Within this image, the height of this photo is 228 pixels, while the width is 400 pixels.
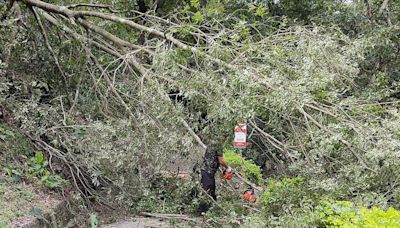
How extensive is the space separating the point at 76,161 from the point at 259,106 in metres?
3.21

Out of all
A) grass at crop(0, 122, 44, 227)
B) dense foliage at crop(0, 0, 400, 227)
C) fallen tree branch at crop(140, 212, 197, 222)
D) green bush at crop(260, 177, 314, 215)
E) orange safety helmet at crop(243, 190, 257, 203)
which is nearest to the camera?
dense foliage at crop(0, 0, 400, 227)

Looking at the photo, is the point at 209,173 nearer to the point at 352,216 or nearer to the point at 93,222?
the point at 93,222

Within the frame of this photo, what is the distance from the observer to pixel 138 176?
7031 mm

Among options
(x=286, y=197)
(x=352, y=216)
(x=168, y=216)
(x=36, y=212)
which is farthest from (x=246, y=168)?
(x=352, y=216)

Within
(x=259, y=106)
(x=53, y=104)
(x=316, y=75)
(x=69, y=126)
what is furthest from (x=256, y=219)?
(x=53, y=104)

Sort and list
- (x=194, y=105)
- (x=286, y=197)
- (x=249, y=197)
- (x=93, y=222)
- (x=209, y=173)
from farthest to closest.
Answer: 1. (x=209, y=173)
2. (x=249, y=197)
3. (x=93, y=222)
4. (x=286, y=197)
5. (x=194, y=105)

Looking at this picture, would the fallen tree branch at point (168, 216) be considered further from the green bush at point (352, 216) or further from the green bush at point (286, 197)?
the green bush at point (352, 216)

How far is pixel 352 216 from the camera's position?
4.21 m

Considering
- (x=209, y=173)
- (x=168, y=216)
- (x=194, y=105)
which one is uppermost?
(x=194, y=105)

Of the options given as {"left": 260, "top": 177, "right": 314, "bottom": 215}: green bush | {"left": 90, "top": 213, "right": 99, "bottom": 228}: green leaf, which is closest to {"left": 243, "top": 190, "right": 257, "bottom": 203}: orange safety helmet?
{"left": 260, "top": 177, "right": 314, "bottom": 215}: green bush

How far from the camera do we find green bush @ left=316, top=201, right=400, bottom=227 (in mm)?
3805

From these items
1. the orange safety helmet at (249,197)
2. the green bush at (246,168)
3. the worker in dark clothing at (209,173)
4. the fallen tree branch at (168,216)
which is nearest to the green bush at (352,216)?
the orange safety helmet at (249,197)

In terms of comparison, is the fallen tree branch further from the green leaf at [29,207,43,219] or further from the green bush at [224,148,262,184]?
the green leaf at [29,207,43,219]

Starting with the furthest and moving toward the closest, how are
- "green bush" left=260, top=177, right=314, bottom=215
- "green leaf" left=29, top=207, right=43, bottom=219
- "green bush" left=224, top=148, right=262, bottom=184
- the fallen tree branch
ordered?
"green bush" left=224, top=148, right=262, bottom=184
the fallen tree branch
"green bush" left=260, top=177, right=314, bottom=215
"green leaf" left=29, top=207, right=43, bottom=219
